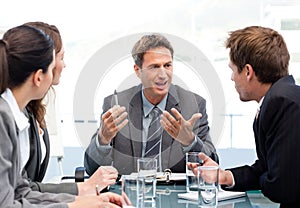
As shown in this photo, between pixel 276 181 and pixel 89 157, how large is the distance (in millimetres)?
951

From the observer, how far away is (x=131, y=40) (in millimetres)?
3104

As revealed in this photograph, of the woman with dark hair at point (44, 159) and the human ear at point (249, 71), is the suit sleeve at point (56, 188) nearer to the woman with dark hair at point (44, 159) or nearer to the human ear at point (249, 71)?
the woman with dark hair at point (44, 159)

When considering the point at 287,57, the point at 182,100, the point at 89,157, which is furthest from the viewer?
the point at 182,100

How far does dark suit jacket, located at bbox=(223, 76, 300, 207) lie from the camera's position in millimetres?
1516

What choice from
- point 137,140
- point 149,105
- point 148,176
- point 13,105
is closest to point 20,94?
point 13,105

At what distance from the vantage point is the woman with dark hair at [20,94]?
123 centimetres

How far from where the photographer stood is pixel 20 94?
1387 millimetres

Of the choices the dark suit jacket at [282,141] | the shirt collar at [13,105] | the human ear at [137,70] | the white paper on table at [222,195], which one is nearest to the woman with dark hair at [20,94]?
the shirt collar at [13,105]

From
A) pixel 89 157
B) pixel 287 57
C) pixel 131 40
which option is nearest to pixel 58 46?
pixel 89 157

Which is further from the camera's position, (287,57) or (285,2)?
(285,2)

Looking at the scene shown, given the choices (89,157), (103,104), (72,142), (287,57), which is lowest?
(72,142)

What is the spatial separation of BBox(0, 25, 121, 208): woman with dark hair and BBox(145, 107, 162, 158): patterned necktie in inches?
30.4

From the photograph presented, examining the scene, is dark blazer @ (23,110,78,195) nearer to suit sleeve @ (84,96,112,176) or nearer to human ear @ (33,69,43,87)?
suit sleeve @ (84,96,112,176)

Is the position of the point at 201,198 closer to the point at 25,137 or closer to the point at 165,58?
the point at 25,137
